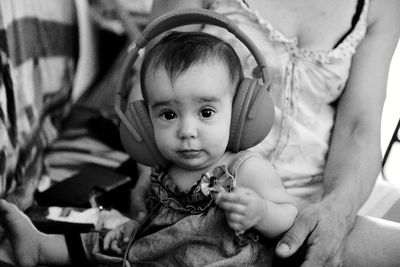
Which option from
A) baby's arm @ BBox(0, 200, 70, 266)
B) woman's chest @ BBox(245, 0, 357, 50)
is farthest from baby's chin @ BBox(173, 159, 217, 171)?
woman's chest @ BBox(245, 0, 357, 50)

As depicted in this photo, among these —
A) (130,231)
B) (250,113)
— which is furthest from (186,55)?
(130,231)

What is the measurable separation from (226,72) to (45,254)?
0.54 meters

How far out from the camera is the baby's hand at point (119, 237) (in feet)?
3.65

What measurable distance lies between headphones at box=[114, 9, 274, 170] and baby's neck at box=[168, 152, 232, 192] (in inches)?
1.1

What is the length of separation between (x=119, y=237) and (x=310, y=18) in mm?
671

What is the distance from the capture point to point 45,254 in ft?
3.75

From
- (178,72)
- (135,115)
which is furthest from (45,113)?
(178,72)

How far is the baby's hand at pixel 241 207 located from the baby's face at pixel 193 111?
0.10 metres

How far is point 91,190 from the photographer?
1.32m

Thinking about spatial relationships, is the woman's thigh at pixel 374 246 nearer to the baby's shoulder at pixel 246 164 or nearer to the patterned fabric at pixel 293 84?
the patterned fabric at pixel 293 84

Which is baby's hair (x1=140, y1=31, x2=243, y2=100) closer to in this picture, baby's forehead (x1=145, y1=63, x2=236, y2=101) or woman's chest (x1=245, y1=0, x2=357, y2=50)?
baby's forehead (x1=145, y1=63, x2=236, y2=101)

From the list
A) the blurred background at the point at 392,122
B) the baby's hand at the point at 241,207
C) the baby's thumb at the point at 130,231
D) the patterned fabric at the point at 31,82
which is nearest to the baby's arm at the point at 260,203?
the baby's hand at the point at 241,207

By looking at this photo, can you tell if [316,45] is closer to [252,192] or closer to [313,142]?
[313,142]

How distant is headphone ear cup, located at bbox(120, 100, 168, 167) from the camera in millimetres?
1019
